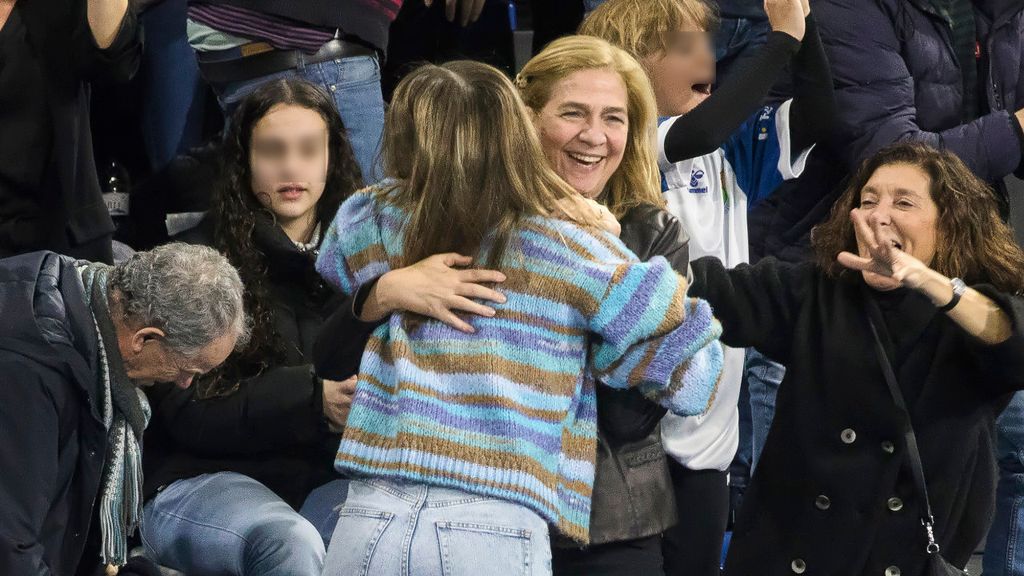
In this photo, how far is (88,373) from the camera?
9.14 feet

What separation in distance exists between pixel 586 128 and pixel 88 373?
3.44 ft

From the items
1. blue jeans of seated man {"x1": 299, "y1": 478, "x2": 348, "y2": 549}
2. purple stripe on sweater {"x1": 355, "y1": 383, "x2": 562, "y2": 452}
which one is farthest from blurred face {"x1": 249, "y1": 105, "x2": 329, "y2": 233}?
purple stripe on sweater {"x1": 355, "y1": 383, "x2": 562, "y2": 452}

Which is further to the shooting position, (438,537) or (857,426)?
(857,426)

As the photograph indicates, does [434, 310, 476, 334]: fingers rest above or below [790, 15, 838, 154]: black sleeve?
below

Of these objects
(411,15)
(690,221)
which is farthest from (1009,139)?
(411,15)

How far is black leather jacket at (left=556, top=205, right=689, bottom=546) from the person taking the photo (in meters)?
2.35

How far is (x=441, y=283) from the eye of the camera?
2191 mm

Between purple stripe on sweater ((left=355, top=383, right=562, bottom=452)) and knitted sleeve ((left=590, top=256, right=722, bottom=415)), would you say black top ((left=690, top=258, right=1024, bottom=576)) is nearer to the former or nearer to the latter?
knitted sleeve ((left=590, top=256, right=722, bottom=415))

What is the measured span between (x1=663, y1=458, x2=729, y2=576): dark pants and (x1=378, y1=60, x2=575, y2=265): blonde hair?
0.94 metres

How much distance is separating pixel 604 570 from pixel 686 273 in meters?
0.57

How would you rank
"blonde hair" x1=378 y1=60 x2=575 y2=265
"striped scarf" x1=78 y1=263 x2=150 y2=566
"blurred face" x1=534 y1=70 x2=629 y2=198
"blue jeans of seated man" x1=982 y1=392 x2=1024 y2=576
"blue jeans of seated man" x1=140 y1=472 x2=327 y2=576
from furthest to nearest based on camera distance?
"blue jeans of seated man" x1=982 y1=392 x2=1024 y2=576 < "blue jeans of seated man" x1=140 y1=472 x2=327 y2=576 < "striped scarf" x1=78 y1=263 x2=150 y2=566 < "blurred face" x1=534 y1=70 x2=629 y2=198 < "blonde hair" x1=378 y1=60 x2=575 y2=265

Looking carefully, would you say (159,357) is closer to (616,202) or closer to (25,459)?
(25,459)

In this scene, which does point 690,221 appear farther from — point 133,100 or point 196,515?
→ point 133,100

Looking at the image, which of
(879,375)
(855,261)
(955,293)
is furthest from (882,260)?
(879,375)
